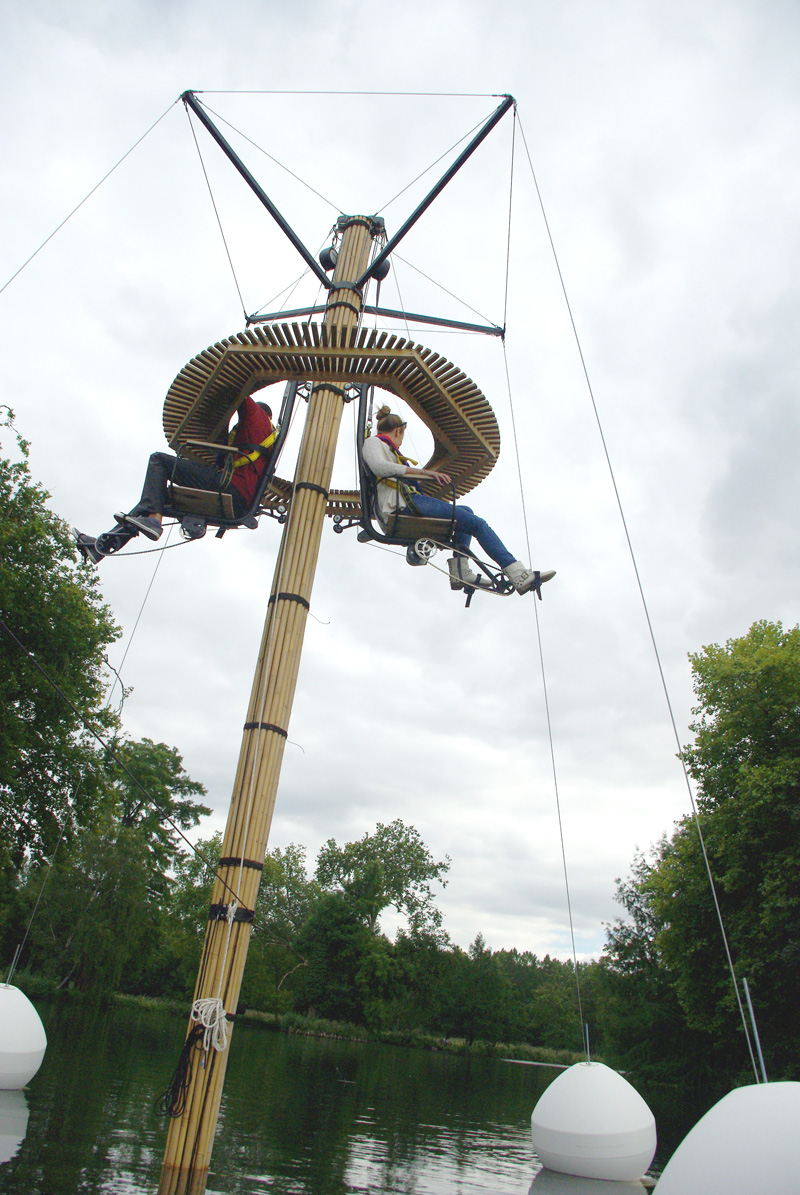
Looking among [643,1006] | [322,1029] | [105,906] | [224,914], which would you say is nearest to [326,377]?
[224,914]

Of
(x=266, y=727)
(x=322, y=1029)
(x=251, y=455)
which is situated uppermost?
(x=322, y=1029)

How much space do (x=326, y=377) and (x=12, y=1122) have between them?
7.34 meters

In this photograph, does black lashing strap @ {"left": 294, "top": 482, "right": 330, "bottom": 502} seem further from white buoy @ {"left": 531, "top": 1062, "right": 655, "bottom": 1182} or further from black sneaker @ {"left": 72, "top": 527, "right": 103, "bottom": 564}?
white buoy @ {"left": 531, "top": 1062, "right": 655, "bottom": 1182}

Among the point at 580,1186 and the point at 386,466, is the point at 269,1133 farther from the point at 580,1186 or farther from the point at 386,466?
the point at 386,466

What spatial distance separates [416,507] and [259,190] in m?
3.48

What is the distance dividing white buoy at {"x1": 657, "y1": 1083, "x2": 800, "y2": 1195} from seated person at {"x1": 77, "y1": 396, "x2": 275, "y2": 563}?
5115 mm

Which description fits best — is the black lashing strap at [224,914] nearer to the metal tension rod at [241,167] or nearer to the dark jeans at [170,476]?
the dark jeans at [170,476]

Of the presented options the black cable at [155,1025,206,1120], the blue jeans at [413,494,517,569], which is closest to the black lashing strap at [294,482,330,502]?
the blue jeans at [413,494,517,569]

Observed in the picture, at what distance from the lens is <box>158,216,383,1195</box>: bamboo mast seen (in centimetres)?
505

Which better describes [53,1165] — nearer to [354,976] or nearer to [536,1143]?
[536,1143]

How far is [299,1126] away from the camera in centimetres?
1038

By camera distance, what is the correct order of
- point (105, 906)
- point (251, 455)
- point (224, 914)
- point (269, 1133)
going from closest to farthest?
1. point (224, 914)
2. point (251, 455)
3. point (269, 1133)
4. point (105, 906)

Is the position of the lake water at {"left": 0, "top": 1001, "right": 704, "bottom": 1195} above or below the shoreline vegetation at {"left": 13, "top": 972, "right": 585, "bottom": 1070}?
below

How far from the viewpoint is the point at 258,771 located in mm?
5824
